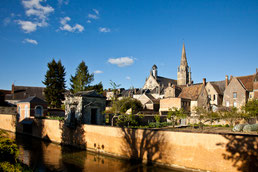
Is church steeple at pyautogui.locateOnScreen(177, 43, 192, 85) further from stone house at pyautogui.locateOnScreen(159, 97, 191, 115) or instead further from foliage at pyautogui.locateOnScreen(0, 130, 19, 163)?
foliage at pyautogui.locateOnScreen(0, 130, 19, 163)

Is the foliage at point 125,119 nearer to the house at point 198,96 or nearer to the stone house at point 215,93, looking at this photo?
the house at point 198,96

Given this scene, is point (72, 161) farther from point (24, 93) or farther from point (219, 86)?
point (24, 93)

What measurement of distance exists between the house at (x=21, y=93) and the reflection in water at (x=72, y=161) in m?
40.3

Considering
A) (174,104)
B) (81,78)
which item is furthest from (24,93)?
(174,104)

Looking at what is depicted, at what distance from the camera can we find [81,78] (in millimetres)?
43375

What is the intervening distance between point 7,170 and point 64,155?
10624 millimetres

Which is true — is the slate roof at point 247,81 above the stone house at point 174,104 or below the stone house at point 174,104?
above

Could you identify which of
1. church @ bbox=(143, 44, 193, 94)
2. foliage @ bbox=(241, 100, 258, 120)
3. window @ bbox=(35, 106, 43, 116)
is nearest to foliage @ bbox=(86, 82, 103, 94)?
window @ bbox=(35, 106, 43, 116)

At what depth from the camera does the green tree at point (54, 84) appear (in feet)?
145

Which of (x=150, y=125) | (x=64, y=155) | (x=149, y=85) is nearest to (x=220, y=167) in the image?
(x=64, y=155)

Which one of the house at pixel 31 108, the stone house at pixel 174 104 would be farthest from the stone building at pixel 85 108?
the stone house at pixel 174 104

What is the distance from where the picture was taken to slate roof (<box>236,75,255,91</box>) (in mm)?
40781

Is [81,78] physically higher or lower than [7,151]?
higher

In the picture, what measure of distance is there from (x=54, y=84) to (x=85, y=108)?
89.3 feet
